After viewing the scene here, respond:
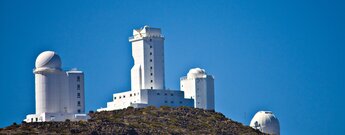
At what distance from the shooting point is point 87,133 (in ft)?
524

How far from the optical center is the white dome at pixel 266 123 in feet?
637

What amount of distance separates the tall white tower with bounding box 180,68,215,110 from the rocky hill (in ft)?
31.1

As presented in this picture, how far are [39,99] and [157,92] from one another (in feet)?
58.8

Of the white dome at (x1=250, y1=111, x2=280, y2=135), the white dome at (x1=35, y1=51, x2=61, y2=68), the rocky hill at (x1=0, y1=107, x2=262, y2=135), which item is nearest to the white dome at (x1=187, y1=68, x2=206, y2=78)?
the white dome at (x1=250, y1=111, x2=280, y2=135)

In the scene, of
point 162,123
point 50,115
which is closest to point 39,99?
point 50,115

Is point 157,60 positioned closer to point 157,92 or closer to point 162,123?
point 157,92

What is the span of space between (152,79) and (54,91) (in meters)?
18.4

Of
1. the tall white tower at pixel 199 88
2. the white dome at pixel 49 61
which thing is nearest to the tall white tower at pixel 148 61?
the tall white tower at pixel 199 88

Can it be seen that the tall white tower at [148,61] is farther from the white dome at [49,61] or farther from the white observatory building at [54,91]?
the white dome at [49,61]

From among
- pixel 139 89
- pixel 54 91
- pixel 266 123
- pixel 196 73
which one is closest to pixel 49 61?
pixel 54 91

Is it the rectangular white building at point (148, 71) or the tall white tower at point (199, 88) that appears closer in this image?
the rectangular white building at point (148, 71)

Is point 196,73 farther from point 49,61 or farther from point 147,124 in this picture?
point 147,124

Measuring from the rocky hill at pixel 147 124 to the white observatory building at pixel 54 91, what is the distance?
9.12 ft

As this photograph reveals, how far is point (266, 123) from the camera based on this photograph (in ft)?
639
